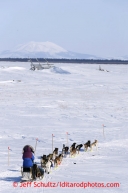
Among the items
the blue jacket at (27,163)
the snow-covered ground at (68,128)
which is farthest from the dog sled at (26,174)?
the snow-covered ground at (68,128)

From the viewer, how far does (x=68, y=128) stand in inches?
845

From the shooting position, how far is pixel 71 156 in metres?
14.9

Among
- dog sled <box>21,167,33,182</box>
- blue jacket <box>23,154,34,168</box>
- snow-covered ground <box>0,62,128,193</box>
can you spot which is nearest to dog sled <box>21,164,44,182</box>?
dog sled <box>21,167,33,182</box>

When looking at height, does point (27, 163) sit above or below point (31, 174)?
above

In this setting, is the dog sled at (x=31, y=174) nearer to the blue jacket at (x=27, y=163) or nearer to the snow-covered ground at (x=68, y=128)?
the blue jacket at (x=27, y=163)

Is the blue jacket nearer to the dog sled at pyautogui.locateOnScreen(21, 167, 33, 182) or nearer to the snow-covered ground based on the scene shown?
the dog sled at pyautogui.locateOnScreen(21, 167, 33, 182)

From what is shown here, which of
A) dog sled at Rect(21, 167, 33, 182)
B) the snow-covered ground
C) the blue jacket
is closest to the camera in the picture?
dog sled at Rect(21, 167, 33, 182)

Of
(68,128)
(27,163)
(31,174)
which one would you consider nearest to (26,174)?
(31,174)

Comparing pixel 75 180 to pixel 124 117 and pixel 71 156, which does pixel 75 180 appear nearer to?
pixel 71 156

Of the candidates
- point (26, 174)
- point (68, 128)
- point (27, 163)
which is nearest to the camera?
point (26, 174)

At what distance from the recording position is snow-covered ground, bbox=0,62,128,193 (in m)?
11.5

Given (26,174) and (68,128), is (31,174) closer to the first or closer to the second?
(26,174)

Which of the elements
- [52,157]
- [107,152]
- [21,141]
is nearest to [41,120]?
[21,141]

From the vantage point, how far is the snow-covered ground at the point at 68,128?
11.5 meters
